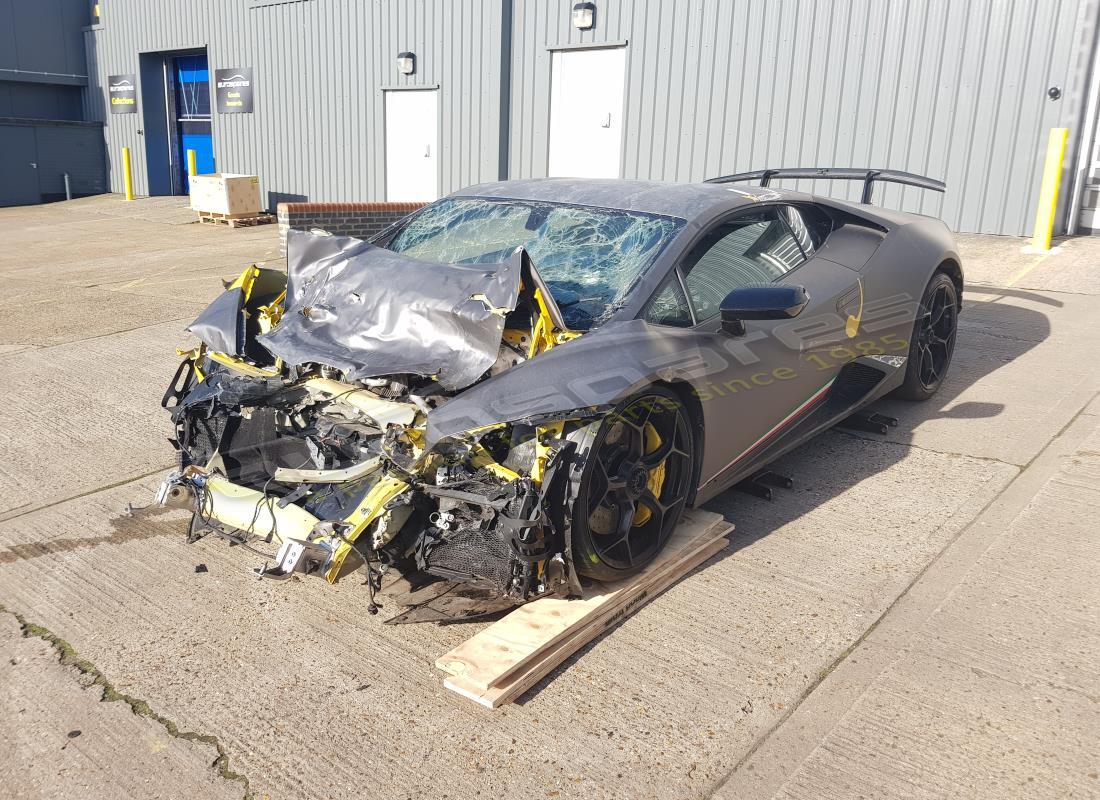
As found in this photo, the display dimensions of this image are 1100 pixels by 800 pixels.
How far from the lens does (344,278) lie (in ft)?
12.8

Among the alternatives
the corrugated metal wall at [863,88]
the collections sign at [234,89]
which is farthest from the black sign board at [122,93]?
the corrugated metal wall at [863,88]

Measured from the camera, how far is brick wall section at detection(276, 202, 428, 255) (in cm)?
1158

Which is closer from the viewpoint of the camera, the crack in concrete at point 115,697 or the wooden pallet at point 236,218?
the crack in concrete at point 115,697

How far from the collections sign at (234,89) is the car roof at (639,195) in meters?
17.1


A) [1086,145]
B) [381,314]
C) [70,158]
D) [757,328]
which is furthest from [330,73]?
[757,328]

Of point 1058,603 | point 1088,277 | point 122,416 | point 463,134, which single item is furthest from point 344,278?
point 463,134

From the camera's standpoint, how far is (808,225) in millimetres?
4625

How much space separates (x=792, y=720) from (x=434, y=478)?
1326mm

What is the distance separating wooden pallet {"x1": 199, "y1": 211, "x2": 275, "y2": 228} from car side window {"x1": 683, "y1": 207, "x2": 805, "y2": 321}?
14.3 meters

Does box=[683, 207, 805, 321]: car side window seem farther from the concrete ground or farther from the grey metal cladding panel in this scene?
the grey metal cladding panel

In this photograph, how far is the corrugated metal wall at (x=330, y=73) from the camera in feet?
50.3

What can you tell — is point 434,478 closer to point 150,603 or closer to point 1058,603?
point 150,603

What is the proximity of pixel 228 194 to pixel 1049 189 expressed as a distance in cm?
1313

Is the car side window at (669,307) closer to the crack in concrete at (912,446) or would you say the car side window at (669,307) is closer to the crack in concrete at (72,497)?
the crack in concrete at (912,446)
